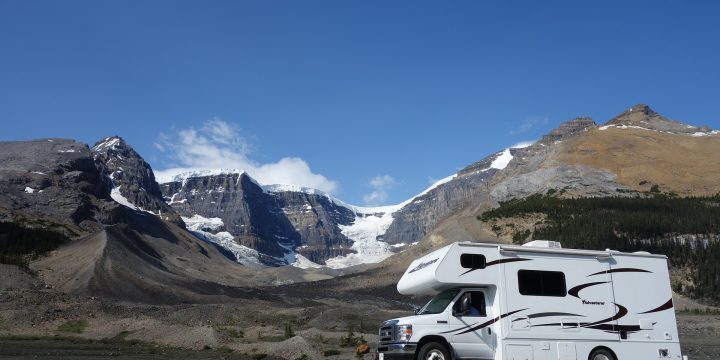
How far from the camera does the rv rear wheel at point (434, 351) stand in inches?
639

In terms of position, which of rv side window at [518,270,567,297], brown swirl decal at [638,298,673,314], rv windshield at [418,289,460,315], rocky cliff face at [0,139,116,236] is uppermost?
rocky cliff face at [0,139,116,236]

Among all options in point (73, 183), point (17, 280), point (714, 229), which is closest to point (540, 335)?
point (17, 280)

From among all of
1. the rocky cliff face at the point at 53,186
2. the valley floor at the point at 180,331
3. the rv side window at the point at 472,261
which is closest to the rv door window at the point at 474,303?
the rv side window at the point at 472,261

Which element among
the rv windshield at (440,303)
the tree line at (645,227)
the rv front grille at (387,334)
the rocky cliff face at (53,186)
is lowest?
→ the rv front grille at (387,334)

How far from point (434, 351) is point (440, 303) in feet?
4.68

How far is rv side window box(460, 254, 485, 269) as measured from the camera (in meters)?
17.0

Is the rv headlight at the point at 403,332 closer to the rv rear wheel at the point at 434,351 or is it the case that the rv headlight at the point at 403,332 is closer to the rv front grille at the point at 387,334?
the rv front grille at the point at 387,334

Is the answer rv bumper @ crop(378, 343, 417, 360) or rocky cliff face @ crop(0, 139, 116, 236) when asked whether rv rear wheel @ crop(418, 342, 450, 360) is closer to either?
rv bumper @ crop(378, 343, 417, 360)

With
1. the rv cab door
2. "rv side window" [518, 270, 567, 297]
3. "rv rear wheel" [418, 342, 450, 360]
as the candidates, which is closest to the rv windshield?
the rv cab door

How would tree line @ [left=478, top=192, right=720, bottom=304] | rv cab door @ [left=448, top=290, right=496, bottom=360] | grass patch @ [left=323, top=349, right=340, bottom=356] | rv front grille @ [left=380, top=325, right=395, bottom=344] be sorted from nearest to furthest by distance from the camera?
rv cab door @ [left=448, top=290, right=496, bottom=360] → rv front grille @ [left=380, top=325, right=395, bottom=344] → grass patch @ [left=323, top=349, right=340, bottom=356] → tree line @ [left=478, top=192, right=720, bottom=304]

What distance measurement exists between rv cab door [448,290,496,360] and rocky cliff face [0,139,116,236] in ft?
405

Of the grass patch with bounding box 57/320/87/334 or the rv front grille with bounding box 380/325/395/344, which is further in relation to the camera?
the grass patch with bounding box 57/320/87/334

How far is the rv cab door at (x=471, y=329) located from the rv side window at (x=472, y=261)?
783 millimetres

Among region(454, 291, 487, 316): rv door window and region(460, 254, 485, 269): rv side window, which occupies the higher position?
region(460, 254, 485, 269): rv side window
